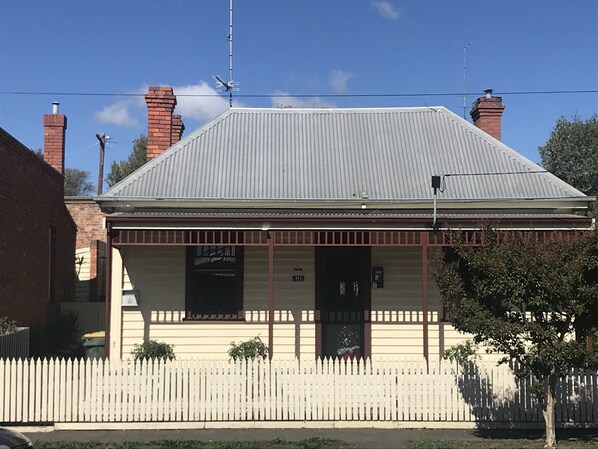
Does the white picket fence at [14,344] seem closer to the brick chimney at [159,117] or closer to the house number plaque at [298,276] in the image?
the house number plaque at [298,276]

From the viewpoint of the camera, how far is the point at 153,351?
10500 millimetres

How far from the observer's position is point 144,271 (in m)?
11.9

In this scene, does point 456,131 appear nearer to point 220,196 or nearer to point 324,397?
point 220,196

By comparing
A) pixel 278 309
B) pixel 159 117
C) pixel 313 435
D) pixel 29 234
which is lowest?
pixel 313 435

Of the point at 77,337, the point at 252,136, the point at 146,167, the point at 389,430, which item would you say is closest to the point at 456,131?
the point at 252,136

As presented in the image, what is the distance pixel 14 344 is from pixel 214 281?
3.75 meters

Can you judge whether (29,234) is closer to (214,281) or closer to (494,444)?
(214,281)

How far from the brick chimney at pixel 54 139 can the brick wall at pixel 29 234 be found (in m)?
1.13

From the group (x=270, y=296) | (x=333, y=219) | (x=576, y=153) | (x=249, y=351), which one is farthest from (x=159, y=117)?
(x=576, y=153)

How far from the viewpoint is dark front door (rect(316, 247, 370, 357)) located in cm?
1191

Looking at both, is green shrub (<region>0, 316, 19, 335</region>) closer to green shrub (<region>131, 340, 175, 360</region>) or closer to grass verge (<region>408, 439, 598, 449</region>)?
green shrub (<region>131, 340, 175, 360</region>)

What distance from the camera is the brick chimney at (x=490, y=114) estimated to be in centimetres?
1523

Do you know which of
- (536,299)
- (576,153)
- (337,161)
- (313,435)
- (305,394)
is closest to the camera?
(536,299)

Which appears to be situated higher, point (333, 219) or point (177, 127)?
point (177, 127)
